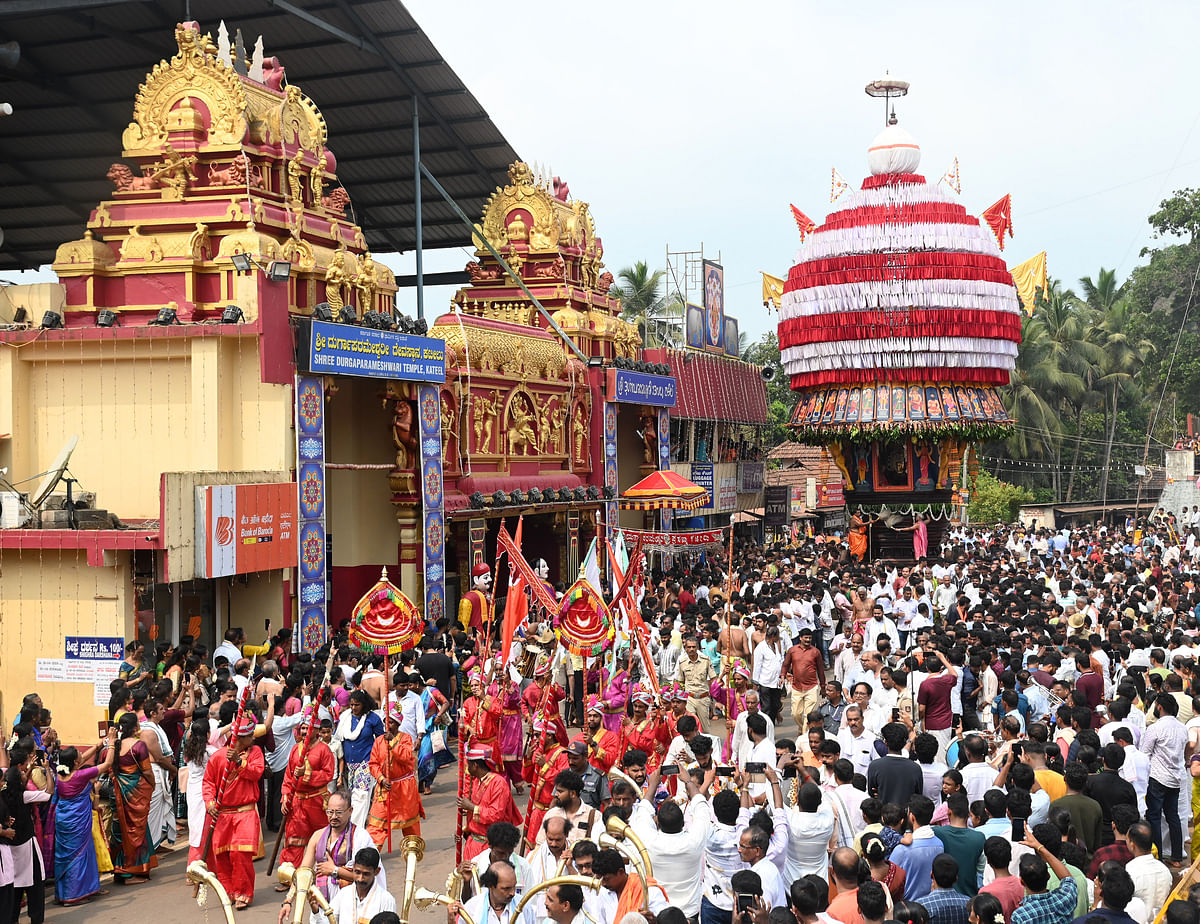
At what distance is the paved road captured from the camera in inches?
356

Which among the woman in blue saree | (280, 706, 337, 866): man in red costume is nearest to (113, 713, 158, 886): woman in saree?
(280, 706, 337, 866): man in red costume

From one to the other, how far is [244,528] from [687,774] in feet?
29.3

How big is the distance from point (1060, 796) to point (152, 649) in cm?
1002

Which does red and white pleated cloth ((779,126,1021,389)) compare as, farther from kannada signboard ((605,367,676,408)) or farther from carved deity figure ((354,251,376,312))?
carved deity figure ((354,251,376,312))

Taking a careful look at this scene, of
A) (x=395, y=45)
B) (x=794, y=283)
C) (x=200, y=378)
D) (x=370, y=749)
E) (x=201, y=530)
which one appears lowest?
(x=370, y=749)

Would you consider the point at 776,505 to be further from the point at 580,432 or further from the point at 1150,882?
the point at 1150,882

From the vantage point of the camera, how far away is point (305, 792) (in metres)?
9.19

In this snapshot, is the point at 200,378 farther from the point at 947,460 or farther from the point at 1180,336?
the point at 1180,336

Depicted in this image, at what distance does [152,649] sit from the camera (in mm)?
14180

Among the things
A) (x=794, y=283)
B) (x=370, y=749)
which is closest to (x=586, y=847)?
(x=370, y=749)

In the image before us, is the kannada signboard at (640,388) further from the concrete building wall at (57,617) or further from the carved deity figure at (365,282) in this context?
the concrete building wall at (57,617)

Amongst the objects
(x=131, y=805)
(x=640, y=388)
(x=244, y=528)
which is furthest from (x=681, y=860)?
(x=640, y=388)

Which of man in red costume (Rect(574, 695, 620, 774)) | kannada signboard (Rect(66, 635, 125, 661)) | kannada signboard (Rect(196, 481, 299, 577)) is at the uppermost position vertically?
kannada signboard (Rect(196, 481, 299, 577))

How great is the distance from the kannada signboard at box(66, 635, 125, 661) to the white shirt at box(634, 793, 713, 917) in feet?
28.6
